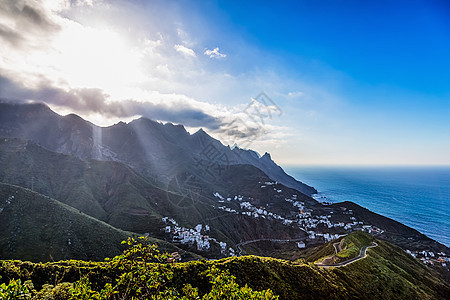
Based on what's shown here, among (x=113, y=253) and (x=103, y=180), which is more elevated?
(x=103, y=180)

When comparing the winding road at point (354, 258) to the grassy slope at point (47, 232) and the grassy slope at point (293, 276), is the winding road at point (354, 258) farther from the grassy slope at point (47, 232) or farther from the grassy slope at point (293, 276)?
the grassy slope at point (47, 232)

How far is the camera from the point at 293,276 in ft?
115

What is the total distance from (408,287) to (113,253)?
249 ft

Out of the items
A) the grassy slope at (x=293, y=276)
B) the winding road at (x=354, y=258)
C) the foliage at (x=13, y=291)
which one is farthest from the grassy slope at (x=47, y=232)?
the foliage at (x=13, y=291)

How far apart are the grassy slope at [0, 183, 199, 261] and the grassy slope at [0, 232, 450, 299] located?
2905 centimetres

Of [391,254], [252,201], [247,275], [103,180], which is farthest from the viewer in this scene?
[252,201]

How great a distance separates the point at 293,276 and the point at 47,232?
6531 centimetres

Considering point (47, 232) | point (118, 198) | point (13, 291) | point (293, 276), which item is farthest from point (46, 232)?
point (13, 291)

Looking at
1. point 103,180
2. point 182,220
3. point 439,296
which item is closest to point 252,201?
point 182,220

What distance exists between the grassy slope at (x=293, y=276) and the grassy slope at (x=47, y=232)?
2905cm

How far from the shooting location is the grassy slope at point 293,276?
2638cm

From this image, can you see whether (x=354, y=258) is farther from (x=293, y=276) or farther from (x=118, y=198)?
(x=118, y=198)

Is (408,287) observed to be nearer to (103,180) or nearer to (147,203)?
(147,203)

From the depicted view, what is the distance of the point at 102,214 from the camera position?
9631 centimetres
